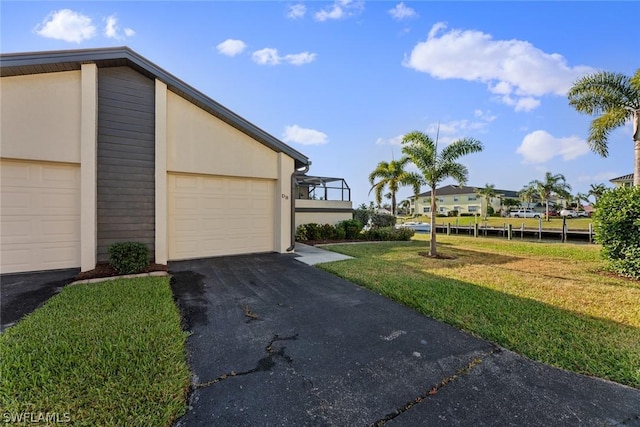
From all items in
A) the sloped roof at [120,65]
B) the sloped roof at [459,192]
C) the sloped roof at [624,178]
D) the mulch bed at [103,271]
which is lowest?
the mulch bed at [103,271]

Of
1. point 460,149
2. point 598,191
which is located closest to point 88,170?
point 460,149

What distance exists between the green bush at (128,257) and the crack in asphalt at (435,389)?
20.8ft

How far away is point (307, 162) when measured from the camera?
9.61 meters

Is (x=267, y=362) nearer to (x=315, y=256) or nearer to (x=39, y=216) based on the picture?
(x=315, y=256)

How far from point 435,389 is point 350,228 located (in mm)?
11857

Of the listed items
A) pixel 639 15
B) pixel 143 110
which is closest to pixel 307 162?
pixel 143 110

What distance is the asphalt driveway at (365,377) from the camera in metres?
2.15

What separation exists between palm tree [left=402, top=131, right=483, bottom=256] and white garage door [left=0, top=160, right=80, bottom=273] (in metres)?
10.2

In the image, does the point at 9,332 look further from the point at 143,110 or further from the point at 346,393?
the point at 143,110

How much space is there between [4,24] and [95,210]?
4157 millimetres

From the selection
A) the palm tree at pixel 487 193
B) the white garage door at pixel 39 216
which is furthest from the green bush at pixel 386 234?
the palm tree at pixel 487 193

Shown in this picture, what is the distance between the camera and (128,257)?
6188 mm

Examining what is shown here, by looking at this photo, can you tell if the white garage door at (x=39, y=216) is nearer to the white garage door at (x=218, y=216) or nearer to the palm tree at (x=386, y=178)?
the white garage door at (x=218, y=216)

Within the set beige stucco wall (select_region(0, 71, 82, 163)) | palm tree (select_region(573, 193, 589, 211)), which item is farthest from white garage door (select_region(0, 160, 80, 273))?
palm tree (select_region(573, 193, 589, 211))
